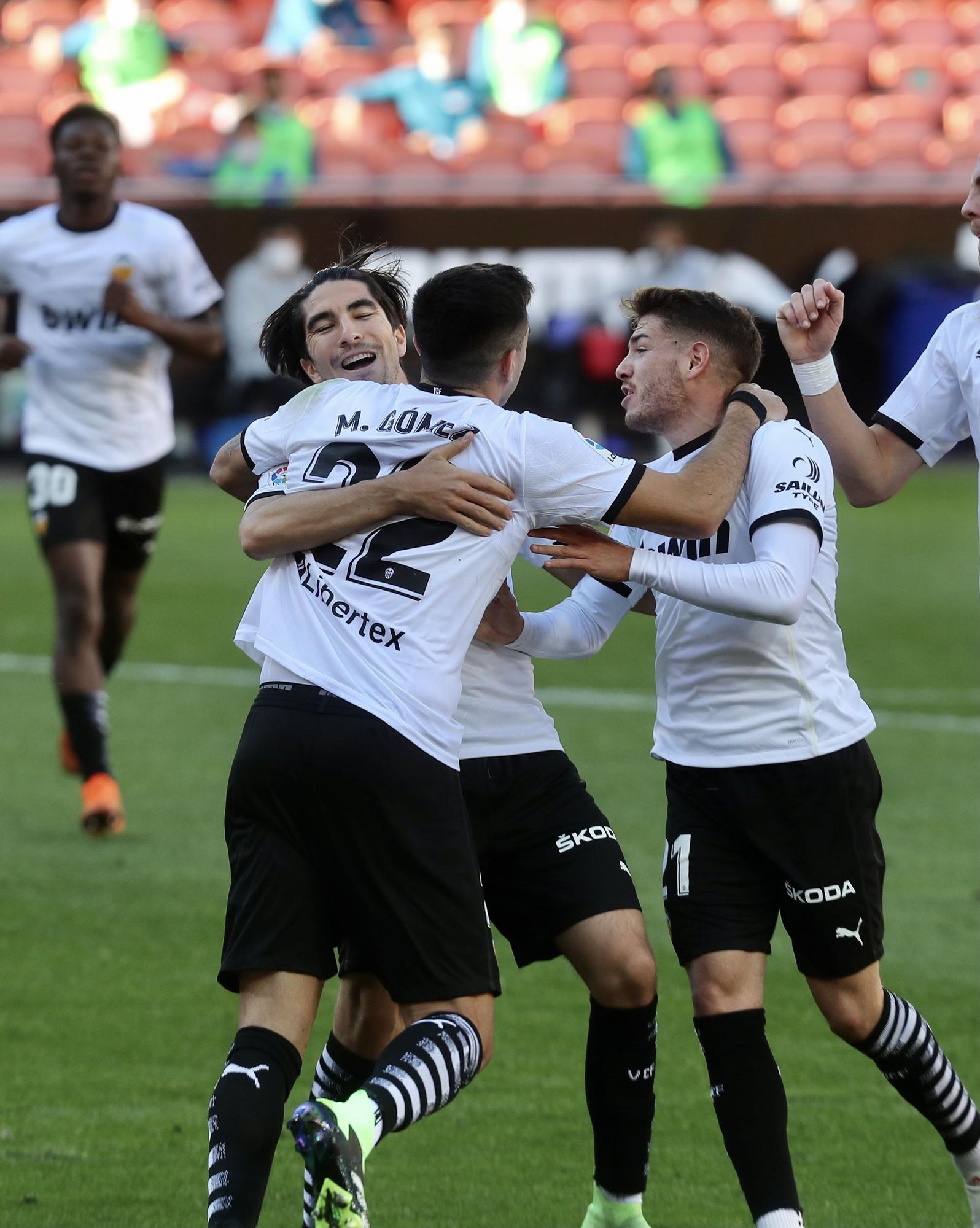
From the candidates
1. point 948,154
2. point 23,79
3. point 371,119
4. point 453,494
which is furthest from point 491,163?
point 453,494

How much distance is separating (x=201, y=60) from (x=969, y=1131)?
19.1 meters

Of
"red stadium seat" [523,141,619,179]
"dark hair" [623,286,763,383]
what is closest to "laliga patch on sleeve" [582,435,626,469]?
"dark hair" [623,286,763,383]

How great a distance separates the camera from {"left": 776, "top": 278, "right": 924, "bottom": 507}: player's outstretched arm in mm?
3717

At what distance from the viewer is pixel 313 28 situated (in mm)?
21312

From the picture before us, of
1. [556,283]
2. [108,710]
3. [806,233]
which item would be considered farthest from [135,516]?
[806,233]

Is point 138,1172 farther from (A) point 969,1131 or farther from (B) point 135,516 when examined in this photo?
(B) point 135,516

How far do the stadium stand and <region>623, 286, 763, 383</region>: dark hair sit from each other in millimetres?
14841

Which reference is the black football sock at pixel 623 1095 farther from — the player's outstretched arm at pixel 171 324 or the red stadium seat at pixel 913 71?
the red stadium seat at pixel 913 71

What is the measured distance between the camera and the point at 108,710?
30.3 feet

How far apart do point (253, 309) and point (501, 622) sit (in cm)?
1244

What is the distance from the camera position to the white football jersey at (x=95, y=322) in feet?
24.5

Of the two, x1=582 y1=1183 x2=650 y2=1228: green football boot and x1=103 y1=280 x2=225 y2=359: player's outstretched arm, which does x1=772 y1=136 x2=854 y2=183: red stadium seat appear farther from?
x1=582 y1=1183 x2=650 y2=1228: green football boot

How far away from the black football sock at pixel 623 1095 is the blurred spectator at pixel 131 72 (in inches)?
683

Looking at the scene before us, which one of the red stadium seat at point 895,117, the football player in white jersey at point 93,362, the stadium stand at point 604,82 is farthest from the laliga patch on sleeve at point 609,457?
the red stadium seat at point 895,117
